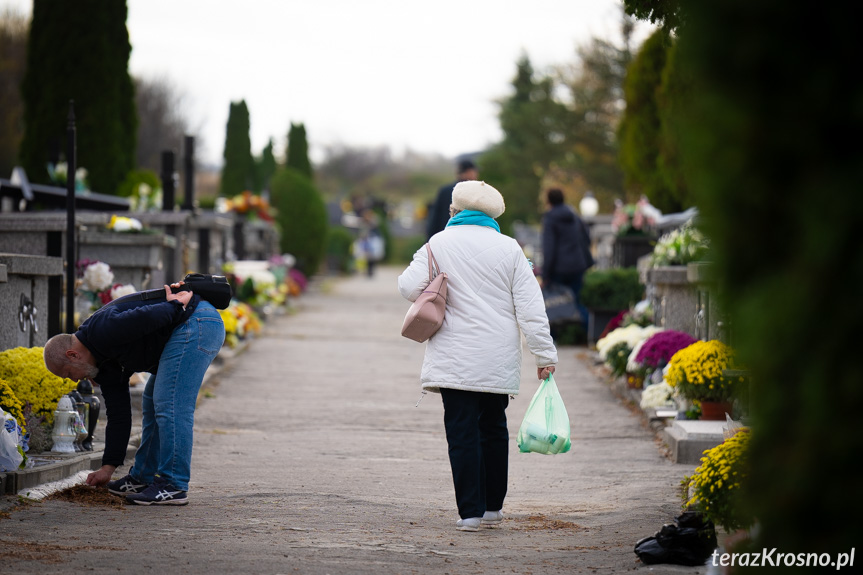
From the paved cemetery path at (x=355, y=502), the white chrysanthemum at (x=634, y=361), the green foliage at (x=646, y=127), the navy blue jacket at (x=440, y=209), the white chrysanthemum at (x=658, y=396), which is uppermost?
the green foliage at (x=646, y=127)

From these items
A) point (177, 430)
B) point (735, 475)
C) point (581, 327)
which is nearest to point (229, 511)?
point (177, 430)

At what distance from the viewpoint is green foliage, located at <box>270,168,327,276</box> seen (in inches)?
1228

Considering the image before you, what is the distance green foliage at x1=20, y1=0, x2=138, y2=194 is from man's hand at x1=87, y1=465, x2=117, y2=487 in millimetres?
11747

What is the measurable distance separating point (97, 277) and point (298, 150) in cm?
3059

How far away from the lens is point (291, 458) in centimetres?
777

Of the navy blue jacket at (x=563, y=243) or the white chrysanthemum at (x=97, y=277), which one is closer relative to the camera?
the white chrysanthemum at (x=97, y=277)

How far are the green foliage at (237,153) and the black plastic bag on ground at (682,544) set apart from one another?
2966 cm

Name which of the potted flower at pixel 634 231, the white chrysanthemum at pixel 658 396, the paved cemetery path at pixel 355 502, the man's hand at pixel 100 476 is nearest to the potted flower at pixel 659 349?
the white chrysanthemum at pixel 658 396

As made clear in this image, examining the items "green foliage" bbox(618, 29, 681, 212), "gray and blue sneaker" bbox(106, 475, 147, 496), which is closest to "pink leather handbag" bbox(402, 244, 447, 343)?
"gray and blue sneaker" bbox(106, 475, 147, 496)

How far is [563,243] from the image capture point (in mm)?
14570

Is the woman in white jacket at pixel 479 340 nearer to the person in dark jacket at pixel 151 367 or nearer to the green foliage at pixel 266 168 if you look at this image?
the person in dark jacket at pixel 151 367

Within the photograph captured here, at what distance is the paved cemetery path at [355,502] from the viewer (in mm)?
4754

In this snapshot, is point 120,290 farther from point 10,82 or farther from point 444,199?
point 10,82

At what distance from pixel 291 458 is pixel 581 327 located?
27.8 feet
